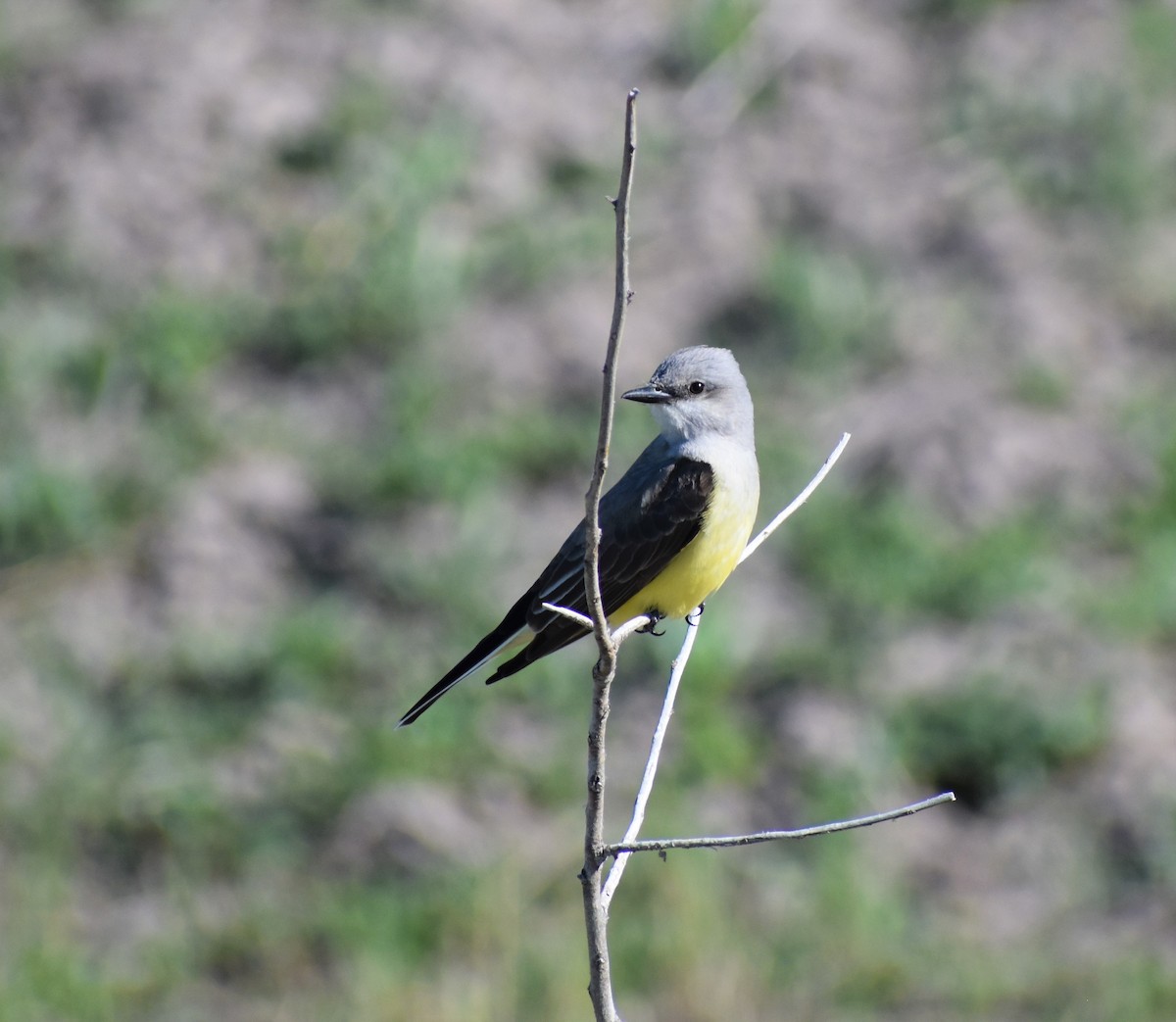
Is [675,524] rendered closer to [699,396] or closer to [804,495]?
[699,396]

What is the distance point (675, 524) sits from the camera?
15.2ft

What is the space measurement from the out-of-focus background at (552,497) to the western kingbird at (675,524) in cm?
190

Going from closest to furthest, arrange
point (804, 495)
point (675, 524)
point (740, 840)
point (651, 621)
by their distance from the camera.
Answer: point (740, 840), point (804, 495), point (651, 621), point (675, 524)

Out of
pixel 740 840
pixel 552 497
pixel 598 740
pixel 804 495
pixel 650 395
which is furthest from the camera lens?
pixel 552 497

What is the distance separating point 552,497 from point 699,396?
11.7 feet

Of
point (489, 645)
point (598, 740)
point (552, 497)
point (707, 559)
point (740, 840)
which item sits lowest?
point (740, 840)

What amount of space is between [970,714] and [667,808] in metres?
1.31

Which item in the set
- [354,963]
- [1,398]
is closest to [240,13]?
[1,398]

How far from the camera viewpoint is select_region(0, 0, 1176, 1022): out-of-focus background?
6402 millimetres

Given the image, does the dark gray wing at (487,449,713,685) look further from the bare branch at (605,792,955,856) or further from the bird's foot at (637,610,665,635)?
Result: the bare branch at (605,792,955,856)

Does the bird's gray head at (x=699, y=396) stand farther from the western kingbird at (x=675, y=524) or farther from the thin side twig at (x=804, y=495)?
the thin side twig at (x=804, y=495)

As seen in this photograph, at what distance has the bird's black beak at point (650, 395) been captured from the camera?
14.6 ft

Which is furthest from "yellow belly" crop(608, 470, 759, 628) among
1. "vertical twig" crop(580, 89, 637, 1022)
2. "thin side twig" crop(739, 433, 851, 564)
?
"vertical twig" crop(580, 89, 637, 1022)

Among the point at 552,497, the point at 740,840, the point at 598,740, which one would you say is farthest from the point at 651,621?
the point at 552,497
